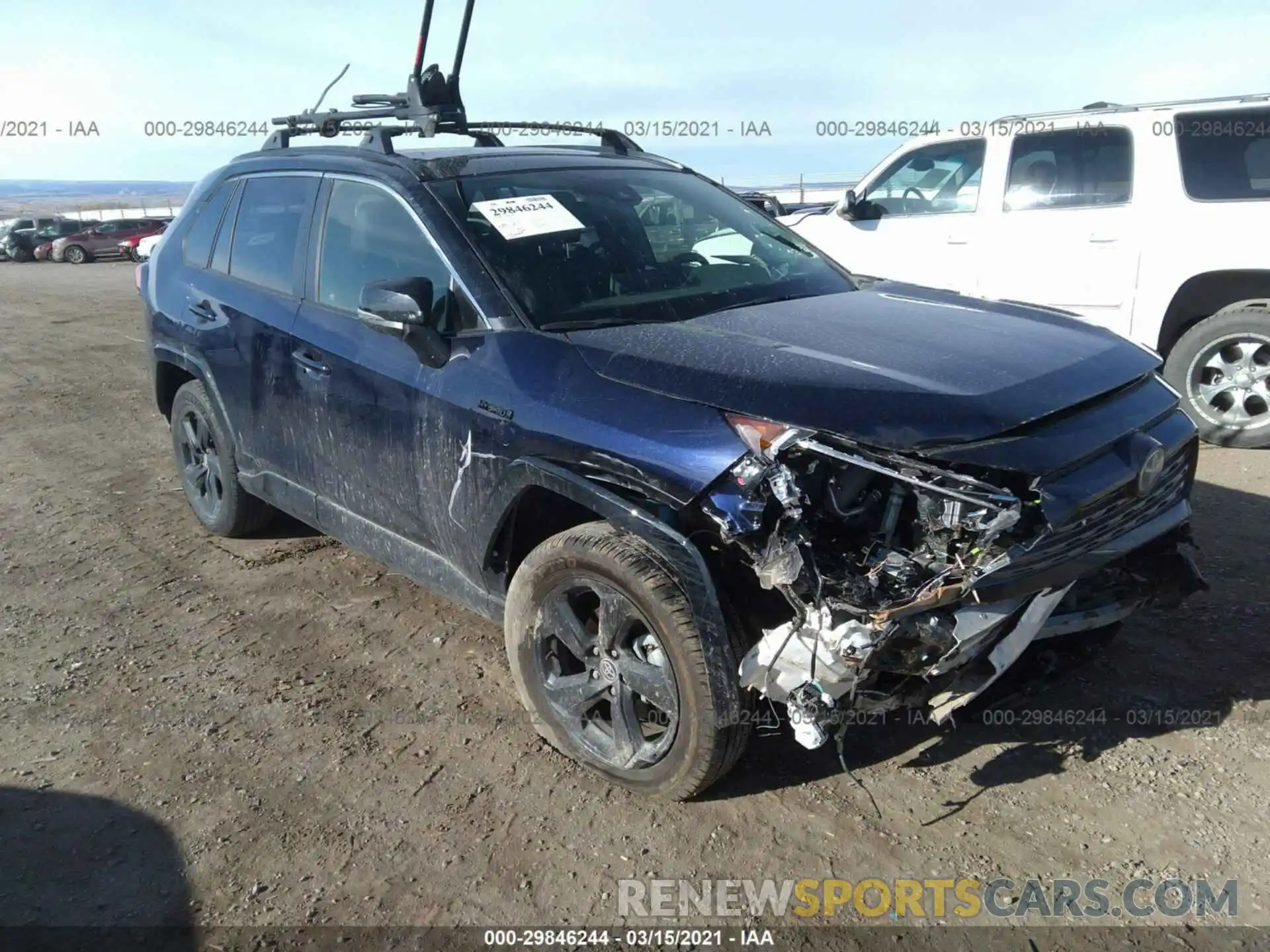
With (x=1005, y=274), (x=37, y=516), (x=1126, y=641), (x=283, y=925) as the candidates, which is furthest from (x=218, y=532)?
(x=1005, y=274)

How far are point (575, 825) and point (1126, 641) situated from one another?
2.35 m

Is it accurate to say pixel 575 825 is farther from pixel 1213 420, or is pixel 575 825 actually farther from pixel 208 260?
pixel 1213 420

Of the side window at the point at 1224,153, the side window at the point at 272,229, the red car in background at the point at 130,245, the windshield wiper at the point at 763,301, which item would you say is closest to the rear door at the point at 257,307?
the side window at the point at 272,229

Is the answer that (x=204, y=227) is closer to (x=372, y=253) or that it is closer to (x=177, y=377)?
(x=177, y=377)

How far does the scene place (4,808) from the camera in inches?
121

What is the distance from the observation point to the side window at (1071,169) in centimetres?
651

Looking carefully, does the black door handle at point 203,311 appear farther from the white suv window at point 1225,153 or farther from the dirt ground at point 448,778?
the white suv window at point 1225,153

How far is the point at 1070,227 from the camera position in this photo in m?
6.64

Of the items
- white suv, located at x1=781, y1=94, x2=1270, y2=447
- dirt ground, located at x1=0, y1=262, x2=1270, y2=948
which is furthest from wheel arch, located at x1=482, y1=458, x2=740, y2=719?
white suv, located at x1=781, y1=94, x2=1270, y2=447

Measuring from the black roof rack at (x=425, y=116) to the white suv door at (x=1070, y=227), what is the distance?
316 centimetres

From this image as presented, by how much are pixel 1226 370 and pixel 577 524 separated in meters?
5.05

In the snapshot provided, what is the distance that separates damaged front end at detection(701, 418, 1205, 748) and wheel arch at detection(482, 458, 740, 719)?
0.11 meters

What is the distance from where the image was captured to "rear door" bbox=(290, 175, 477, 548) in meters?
3.41

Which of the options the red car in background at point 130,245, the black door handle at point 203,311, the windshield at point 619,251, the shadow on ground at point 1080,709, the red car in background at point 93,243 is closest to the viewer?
the shadow on ground at point 1080,709
